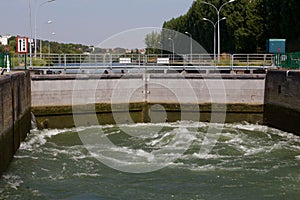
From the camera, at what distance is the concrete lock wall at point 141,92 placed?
22938 millimetres

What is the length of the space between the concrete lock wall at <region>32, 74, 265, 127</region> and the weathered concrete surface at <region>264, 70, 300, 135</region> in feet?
2.55

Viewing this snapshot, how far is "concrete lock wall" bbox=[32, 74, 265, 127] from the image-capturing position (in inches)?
903

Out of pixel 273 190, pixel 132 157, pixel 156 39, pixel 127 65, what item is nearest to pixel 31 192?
pixel 132 157

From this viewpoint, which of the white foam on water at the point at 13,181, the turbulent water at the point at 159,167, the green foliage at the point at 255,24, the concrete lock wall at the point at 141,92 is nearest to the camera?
the turbulent water at the point at 159,167

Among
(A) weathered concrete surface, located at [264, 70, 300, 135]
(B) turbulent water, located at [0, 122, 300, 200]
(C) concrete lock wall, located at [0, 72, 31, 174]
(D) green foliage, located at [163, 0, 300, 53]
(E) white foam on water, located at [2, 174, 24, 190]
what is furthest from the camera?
(D) green foliage, located at [163, 0, 300, 53]

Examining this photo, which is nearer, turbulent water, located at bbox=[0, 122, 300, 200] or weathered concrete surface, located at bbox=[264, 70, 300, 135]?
turbulent water, located at bbox=[0, 122, 300, 200]

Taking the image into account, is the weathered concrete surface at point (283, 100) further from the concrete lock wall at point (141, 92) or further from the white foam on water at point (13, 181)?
the white foam on water at point (13, 181)

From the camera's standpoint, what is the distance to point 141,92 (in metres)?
24.8

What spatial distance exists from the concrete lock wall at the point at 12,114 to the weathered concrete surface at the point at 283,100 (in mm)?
11306

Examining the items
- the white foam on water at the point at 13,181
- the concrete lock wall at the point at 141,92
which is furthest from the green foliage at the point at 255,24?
the white foam on water at the point at 13,181

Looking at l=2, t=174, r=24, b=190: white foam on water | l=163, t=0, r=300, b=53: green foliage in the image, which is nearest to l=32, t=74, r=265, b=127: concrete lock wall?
l=2, t=174, r=24, b=190: white foam on water

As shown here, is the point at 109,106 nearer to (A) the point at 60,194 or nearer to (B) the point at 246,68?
(B) the point at 246,68

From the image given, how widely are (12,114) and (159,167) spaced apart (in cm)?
549

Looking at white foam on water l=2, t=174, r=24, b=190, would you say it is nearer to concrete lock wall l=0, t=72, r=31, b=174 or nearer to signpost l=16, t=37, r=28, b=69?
concrete lock wall l=0, t=72, r=31, b=174
